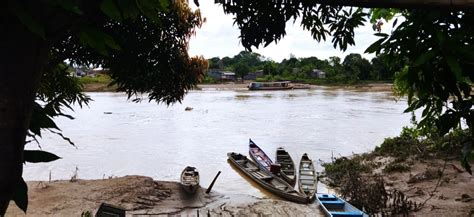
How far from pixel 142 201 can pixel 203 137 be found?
1264cm

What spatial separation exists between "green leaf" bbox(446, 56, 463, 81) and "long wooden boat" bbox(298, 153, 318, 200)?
8.74m

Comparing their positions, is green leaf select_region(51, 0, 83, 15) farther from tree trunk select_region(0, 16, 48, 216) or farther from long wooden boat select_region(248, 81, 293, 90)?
long wooden boat select_region(248, 81, 293, 90)

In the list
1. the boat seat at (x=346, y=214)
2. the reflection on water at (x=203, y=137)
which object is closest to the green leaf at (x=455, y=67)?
the boat seat at (x=346, y=214)

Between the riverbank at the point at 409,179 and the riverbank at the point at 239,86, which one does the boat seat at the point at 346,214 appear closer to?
the riverbank at the point at 409,179

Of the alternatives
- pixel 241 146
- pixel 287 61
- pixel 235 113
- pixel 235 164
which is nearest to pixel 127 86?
pixel 235 164

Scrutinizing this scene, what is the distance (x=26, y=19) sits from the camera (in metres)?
0.83

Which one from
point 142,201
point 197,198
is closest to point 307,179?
point 197,198

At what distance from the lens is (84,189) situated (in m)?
10.2

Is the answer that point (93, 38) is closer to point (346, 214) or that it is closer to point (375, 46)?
point (375, 46)

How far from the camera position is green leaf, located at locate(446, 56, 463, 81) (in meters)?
1.54

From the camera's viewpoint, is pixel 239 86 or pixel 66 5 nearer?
pixel 66 5

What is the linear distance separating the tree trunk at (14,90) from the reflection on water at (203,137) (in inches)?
419

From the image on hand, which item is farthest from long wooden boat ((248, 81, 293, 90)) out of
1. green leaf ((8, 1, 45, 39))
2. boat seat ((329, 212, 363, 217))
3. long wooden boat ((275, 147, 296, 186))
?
green leaf ((8, 1, 45, 39))

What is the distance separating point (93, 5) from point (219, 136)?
70.8 ft
